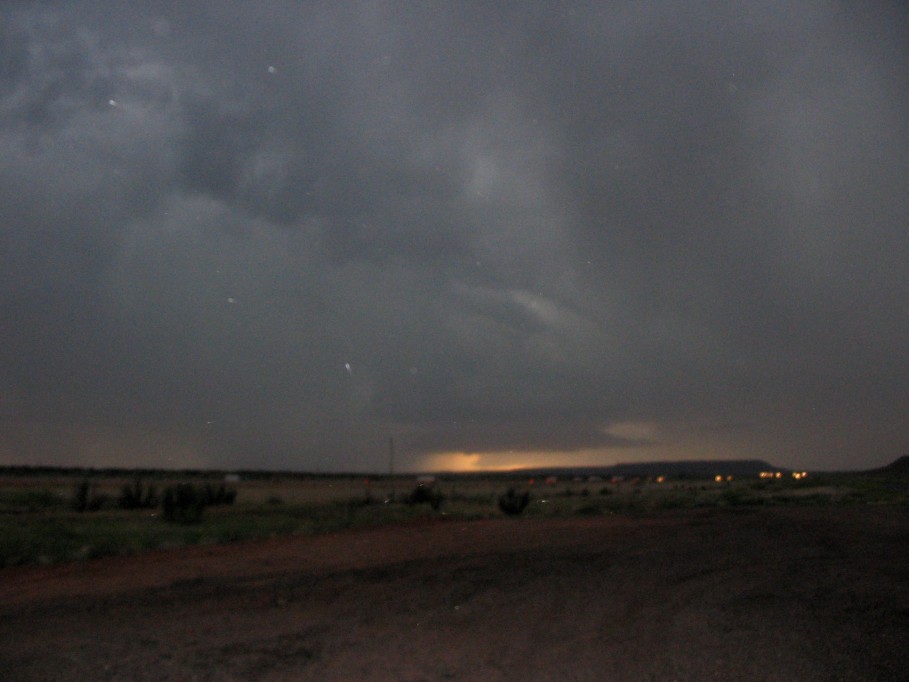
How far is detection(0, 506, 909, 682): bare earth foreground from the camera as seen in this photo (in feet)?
34.7

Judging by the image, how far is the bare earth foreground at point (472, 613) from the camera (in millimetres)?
10586

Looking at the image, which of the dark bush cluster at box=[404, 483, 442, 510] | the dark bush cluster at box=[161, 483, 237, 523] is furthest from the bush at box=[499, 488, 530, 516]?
the dark bush cluster at box=[161, 483, 237, 523]

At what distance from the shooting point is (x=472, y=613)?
13.4 meters

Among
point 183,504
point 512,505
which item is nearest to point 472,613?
point 512,505

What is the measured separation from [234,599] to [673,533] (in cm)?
1401

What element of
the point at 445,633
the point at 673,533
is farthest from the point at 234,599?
the point at 673,533

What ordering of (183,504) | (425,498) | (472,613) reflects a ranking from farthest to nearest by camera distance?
1. (425,498)
2. (183,504)
3. (472,613)

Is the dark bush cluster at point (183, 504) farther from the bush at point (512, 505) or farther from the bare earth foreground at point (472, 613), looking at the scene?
the bush at point (512, 505)

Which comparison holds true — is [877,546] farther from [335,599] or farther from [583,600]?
[335,599]

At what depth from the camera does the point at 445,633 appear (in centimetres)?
1217

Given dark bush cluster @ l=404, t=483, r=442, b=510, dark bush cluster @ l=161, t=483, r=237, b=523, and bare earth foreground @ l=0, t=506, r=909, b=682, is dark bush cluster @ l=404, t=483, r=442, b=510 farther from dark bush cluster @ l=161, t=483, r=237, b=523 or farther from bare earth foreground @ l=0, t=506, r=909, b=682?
bare earth foreground @ l=0, t=506, r=909, b=682

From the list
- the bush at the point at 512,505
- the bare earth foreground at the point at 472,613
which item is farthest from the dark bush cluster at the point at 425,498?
the bare earth foreground at the point at 472,613

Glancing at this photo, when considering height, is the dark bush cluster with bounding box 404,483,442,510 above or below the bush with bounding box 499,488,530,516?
above

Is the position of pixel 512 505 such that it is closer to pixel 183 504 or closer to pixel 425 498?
pixel 425 498
